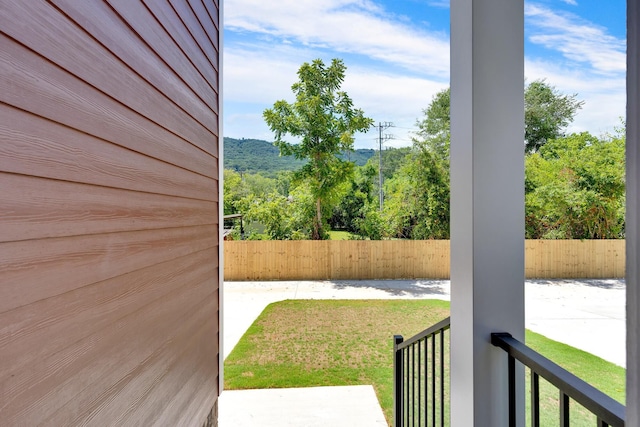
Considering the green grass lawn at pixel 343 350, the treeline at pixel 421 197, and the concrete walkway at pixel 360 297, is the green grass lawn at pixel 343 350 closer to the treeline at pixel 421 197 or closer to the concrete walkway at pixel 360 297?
the concrete walkway at pixel 360 297

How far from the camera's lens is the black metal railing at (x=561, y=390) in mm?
611

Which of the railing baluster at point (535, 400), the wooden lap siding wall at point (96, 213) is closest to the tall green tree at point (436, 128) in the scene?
the wooden lap siding wall at point (96, 213)

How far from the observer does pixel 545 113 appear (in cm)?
450

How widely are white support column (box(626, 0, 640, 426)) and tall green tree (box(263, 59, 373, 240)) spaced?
788 cm

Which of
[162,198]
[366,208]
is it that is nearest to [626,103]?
[162,198]

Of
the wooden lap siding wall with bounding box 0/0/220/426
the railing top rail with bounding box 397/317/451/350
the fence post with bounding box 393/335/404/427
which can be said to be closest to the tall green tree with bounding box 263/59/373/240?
the fence post with bounding box 393/335/404/427

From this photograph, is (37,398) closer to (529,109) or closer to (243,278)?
(529,109)

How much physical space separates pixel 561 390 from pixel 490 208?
0.53 m

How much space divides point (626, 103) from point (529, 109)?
5081 millimetres

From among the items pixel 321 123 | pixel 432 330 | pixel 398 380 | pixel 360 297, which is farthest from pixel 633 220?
pixel 321 123

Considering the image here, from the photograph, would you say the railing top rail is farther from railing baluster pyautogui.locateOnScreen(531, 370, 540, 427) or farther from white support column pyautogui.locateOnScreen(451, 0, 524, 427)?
railing baluster pyautogui.locateOnScreen(531, 370, 540, 427)

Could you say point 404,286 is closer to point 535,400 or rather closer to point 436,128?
point 436,128

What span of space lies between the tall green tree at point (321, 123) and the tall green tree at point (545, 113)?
419cm

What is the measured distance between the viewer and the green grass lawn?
321 cm
